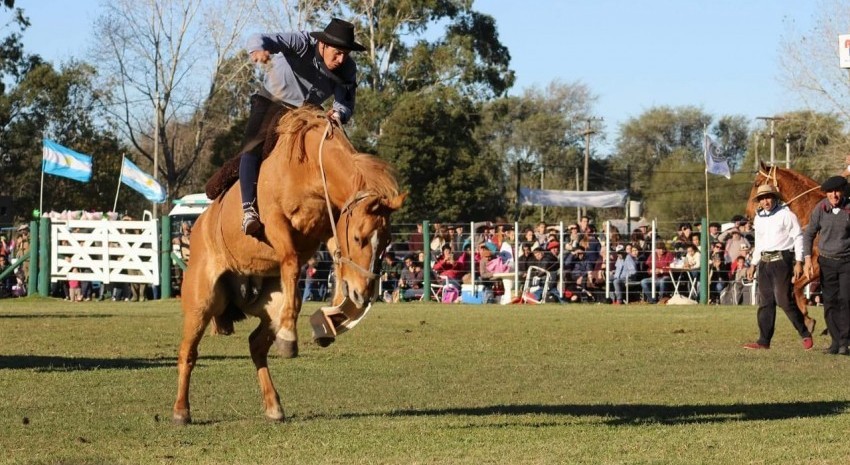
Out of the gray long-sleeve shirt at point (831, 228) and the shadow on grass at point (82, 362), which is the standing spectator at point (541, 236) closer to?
the gray long-sleeve shirt at point (831, 228)

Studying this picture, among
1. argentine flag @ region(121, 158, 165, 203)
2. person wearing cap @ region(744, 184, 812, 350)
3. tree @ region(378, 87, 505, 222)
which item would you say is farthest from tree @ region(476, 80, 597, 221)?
person wearing cap @ region(744, 184, 812, 350)

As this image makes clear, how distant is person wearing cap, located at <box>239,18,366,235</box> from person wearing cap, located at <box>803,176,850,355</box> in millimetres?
8821

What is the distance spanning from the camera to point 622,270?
96.6 ft

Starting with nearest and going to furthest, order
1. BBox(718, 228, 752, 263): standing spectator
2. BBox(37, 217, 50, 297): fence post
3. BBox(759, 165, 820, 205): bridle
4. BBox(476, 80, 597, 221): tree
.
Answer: BBox(759, 165, 820, 205): bridle → BBox(718, 228, 752, 263): standing spectator → BBox(37, 217, 50, 297): fence post → BBox(476, 80, 597, 221): tree

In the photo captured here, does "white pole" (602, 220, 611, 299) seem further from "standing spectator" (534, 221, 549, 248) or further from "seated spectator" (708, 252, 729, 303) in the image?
"seated spectator" (708, 252, 729, 303)

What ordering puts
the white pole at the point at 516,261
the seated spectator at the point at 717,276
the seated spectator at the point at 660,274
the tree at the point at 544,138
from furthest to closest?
the tree at the point at 544,138 → the white pole at the point at 516,261 → the seated spectator at the point at 660,274 → the seated spectator at the point at 717,276

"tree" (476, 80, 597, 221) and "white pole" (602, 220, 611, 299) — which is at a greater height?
"tree" (476, 80, 597, 221)

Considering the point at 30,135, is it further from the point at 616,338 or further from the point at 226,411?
the point at 226,411

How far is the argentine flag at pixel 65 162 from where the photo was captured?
37.6 metres

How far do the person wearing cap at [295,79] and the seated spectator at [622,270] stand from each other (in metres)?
20.3

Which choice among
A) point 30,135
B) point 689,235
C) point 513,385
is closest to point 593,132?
point 30,135

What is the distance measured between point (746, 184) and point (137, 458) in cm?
8333

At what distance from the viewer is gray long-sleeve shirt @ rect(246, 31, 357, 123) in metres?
9.39

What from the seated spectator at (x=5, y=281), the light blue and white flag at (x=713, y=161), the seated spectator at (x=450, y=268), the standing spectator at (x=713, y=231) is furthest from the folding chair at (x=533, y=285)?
the seated spectator at (x=5, y=281)
